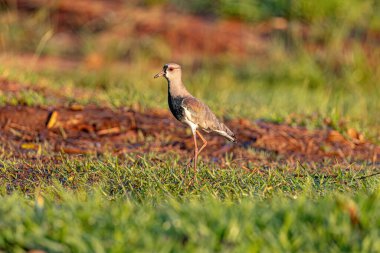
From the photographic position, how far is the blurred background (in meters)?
8.38

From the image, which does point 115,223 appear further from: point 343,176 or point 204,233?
point 343,176

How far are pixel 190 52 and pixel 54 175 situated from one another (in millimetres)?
7821

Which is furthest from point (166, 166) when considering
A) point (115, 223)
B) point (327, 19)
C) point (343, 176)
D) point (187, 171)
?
point (327, 19)

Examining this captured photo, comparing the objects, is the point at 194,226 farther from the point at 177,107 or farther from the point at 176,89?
the point at 176,89

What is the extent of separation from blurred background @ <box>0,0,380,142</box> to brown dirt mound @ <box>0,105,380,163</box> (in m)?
0.32

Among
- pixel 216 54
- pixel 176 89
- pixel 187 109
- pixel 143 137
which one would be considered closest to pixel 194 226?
pixel 187 109

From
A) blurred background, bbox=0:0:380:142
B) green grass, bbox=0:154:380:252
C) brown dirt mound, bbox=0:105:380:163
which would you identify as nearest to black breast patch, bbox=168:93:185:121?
brown dirt mound, bbox=0:105:380:163

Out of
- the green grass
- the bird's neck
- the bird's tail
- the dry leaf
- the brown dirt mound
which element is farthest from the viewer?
the dry leaf

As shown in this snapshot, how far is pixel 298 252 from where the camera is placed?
346cm

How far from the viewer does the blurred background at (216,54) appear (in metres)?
8.38

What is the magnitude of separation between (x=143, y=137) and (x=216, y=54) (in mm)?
6255

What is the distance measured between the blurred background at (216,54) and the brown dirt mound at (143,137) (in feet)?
1.05

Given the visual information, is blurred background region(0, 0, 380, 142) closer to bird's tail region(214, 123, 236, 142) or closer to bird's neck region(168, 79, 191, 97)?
bird's tail region(214, 123, 236, 142)

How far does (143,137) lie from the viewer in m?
6.95
